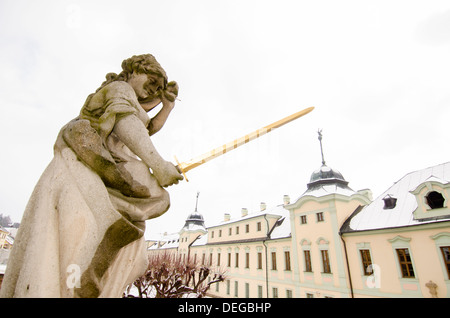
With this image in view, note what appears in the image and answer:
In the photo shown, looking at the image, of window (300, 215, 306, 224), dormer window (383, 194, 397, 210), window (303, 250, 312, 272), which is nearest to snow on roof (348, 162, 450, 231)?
dormer window (383, 194, 397, 210)

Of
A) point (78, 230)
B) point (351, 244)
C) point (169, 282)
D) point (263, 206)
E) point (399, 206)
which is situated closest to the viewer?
point (78, 230)

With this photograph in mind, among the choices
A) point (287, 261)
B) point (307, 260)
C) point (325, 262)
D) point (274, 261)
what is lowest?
point (325, 262)

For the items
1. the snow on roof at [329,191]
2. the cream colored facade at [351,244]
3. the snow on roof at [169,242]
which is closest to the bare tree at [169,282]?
the cream colored facade at [351,244]

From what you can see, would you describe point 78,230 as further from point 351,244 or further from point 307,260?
point 307,260

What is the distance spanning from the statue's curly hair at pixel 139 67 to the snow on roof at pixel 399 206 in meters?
20.1

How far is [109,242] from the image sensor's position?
1.23 meters

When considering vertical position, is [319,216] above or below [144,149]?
above

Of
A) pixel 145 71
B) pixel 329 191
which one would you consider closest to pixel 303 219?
pixel 329 191

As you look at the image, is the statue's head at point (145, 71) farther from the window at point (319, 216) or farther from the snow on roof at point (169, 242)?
the snow on roof at point (169, 242)

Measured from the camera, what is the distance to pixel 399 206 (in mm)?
18625

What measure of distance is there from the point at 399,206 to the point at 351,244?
4821 mm

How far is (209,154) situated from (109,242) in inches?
37.4

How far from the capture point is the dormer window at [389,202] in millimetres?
19236

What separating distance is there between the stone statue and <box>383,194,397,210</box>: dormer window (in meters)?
22.9
